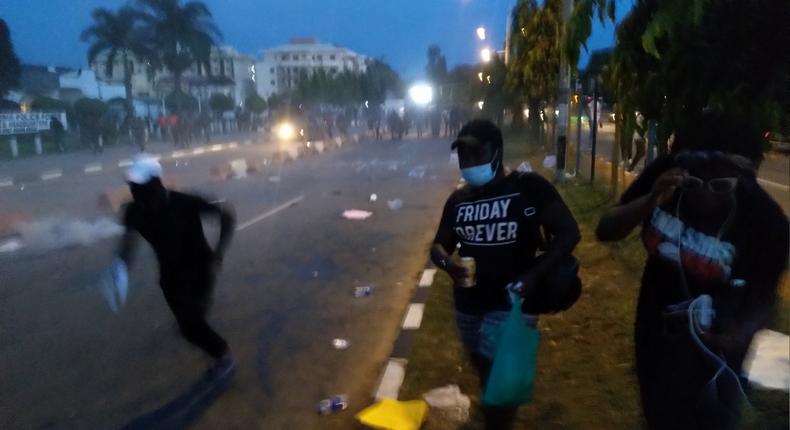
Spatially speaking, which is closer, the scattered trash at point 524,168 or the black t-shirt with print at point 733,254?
the black t-shirt with print at point 733,254

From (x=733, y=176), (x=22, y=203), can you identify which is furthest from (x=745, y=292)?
(x=22, y=203)

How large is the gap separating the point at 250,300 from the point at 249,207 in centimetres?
604

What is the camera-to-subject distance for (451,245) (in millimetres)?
3170

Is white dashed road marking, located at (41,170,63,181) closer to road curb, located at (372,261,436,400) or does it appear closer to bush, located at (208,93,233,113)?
road curb, located at (372,261,436,400)

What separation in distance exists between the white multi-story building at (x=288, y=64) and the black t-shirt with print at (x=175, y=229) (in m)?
43.6

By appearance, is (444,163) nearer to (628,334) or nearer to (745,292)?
(628,334)

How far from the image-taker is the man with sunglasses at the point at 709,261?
207 centimetres

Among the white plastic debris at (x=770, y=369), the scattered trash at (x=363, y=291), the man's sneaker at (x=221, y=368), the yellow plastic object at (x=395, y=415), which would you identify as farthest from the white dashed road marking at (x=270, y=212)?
the white plastic debris at (x=770, y=369)

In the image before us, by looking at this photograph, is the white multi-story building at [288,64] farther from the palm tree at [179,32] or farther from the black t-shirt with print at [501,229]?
the black t-shirt with print at [501,229]

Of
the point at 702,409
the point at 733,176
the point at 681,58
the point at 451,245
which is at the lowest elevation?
the point at 702,409

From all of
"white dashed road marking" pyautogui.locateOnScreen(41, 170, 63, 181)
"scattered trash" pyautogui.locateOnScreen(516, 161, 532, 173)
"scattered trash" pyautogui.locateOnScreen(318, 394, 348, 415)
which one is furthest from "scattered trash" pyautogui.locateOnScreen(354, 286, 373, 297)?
"white dashed road marking" pyautogui.locateOnScreen(41, 170, 63, 181)

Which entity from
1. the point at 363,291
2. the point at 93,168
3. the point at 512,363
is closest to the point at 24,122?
the point at 93,168

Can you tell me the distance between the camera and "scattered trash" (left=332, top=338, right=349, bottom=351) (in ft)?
17.5

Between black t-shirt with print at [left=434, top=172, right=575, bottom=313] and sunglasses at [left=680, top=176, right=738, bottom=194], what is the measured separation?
2.63 ft
